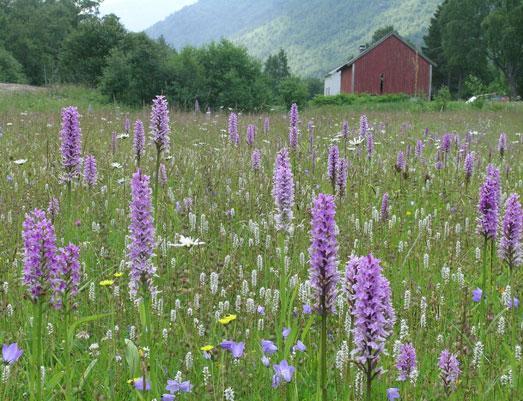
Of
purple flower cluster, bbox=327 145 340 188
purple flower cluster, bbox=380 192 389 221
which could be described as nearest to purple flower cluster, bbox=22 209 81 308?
purple flower cluster, bbox=327 145 340 188

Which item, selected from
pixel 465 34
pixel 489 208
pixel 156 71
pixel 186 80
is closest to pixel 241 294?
pixel 489 208

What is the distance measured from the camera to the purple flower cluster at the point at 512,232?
2916 millimetres

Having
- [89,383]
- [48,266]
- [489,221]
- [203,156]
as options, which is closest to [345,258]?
[489,221]

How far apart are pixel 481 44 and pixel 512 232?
7611 cm

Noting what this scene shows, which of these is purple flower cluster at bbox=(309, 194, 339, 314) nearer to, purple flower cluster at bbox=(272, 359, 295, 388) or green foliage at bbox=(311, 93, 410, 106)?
purple flower cluster at bbox=(272, 359, 295, 388)

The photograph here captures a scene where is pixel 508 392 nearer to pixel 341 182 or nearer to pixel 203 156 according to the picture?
pixel 341 182

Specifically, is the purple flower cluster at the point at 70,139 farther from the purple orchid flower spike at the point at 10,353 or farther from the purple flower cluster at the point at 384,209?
the purple flower cluster at the point at 384,209

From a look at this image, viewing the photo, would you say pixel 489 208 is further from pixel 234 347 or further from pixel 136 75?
pixel 136 75

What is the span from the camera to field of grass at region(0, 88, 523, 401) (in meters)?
2.62

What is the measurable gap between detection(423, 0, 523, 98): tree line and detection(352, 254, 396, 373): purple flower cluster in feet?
196

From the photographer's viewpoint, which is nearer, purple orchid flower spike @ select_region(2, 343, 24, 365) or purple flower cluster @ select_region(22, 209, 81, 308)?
purple flower cluster @ select_region(22, 209, 81, 308)

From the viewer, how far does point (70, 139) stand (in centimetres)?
445

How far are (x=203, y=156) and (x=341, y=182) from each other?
3826 millimetres

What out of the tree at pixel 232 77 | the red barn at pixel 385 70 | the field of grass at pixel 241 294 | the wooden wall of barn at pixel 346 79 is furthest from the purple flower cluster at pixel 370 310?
the wooden wall of barn at pixel 346 79
